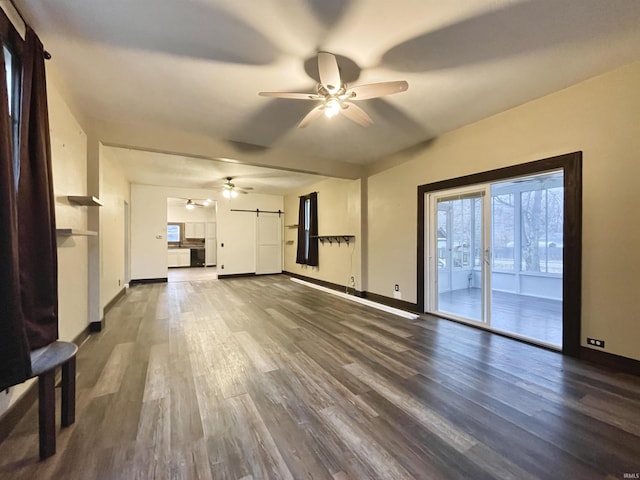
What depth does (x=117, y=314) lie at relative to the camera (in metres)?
4.22

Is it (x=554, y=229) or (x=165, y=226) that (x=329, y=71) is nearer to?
(x=554, y=229)

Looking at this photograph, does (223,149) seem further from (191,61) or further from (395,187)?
(395,187)

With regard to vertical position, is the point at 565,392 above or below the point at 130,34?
below

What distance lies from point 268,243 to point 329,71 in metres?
7.22

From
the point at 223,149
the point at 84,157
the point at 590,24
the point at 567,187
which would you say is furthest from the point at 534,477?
the point at 84,157

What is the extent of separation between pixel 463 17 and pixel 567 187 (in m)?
2.05

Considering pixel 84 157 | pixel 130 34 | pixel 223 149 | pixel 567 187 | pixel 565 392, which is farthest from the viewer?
pixel 223 149

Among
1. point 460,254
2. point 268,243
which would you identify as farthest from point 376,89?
point 268,243

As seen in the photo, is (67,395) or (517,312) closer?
(67,395)

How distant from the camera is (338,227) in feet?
21.3

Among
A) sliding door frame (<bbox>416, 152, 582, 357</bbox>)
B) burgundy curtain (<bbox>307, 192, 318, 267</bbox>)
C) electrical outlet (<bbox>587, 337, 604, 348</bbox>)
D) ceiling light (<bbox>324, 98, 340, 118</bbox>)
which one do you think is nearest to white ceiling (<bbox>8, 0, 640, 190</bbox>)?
ceiling light (<bbox>324, 98, 340, 118</bbox>)

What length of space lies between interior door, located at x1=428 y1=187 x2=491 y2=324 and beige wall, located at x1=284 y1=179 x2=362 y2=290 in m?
1.66

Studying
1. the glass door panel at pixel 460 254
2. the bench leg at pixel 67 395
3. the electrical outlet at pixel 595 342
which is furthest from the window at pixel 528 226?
the bench leg at pixel 67 395

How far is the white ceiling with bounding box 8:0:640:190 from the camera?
1766mm
